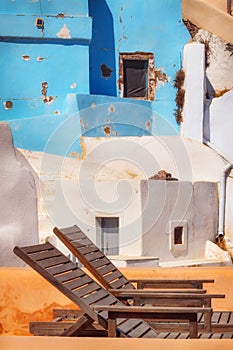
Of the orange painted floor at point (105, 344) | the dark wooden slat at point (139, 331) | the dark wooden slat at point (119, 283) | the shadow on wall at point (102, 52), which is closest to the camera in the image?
the orange painted floor at point (105, 344)

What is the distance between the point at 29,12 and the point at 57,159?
375 centimetres

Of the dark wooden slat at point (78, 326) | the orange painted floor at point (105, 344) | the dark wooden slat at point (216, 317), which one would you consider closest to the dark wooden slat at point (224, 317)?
the dark wooden slat at point (216, 317)

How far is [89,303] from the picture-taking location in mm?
5098

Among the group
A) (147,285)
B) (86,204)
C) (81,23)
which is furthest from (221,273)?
(81,23)

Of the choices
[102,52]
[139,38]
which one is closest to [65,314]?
[102,52]

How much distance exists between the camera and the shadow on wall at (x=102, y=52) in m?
17.9

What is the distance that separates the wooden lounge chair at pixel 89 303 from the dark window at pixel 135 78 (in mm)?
13147

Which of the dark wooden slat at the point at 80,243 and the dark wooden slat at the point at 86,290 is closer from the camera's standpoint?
the dark wooden slat at the point at 86,290

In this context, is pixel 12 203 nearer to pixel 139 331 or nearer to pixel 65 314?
pixel 65 314

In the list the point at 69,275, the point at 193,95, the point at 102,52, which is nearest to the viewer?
the point at 69,275

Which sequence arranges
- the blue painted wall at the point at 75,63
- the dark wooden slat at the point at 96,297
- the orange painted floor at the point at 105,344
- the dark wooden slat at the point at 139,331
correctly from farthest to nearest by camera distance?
the blue painted wall at the point at 75,63, the dark wooden slat at the point at 96,297, the dark wooden slat at the point at 139,331, the orange painted floor at the point at 105,344

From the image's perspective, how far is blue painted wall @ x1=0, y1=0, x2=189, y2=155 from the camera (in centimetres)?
1677

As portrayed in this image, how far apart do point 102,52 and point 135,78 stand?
1.17 m

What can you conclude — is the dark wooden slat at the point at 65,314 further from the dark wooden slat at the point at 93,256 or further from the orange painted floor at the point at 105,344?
the orange painted floor at the point at 105,344
